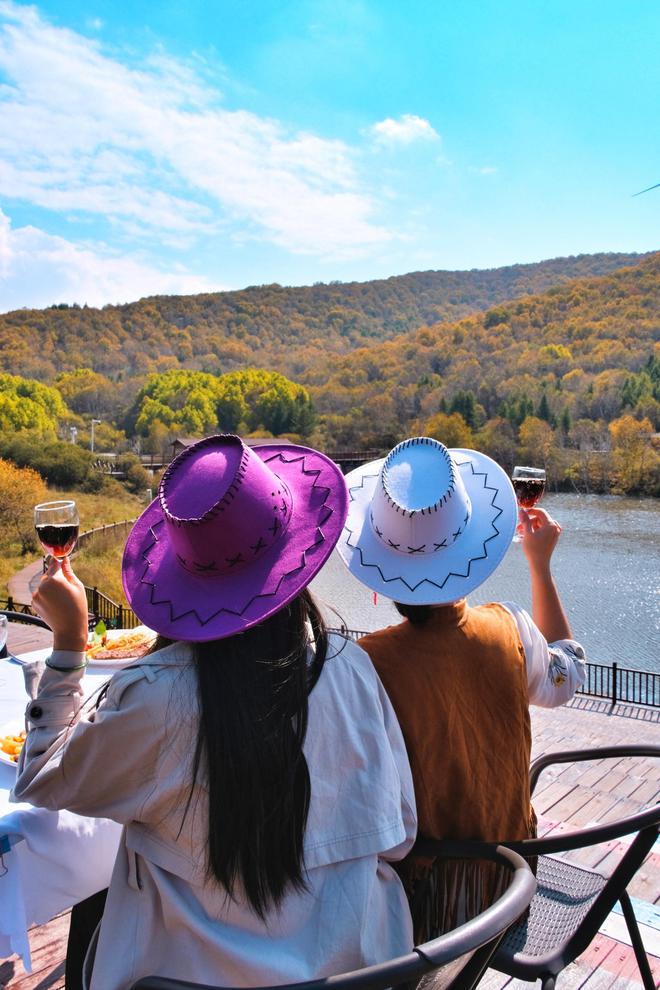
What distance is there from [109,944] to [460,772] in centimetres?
70

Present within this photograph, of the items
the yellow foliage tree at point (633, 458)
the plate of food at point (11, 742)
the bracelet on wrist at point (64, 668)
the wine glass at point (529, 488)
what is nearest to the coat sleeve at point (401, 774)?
the bracelet on wrist at point (64, 668)

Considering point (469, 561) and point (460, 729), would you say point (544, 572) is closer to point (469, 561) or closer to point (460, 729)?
point (469, 561)

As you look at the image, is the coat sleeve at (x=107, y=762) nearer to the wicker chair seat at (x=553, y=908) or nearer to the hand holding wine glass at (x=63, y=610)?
the hand holding wine glass at (x=63, y=610)

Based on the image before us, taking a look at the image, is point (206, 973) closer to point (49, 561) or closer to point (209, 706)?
point (209, 706)

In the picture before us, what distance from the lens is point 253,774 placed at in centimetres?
110

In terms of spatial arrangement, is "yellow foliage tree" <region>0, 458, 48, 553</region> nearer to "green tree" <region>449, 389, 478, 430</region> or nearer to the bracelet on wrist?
the bracelet on wrist

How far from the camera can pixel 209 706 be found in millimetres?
1090

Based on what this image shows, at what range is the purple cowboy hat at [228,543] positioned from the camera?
1.17 m

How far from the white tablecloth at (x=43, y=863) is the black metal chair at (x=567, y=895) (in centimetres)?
77

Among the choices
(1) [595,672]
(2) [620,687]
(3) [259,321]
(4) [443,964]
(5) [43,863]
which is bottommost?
(1) [595,672]

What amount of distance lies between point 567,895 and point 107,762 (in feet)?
3.93

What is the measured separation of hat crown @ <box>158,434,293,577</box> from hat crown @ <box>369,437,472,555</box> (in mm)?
378

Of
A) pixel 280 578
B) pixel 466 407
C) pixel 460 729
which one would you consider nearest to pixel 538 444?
pixel 466 407

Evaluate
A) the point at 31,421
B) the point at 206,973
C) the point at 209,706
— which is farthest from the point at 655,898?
the point at 31,421
